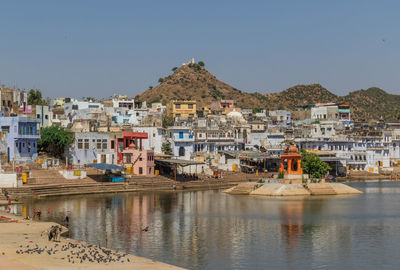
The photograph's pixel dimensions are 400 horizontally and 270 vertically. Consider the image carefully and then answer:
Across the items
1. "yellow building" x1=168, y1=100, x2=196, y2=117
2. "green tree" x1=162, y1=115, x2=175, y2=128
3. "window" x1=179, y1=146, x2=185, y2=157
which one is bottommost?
"window" x1=179, y1=146, x2=185, y2=157

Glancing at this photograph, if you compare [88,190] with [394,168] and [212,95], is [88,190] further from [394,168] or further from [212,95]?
[212,95]

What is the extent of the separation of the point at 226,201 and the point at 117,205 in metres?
11.4

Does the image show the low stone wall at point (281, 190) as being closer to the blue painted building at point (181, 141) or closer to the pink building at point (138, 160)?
the pink building at point (138, 160)

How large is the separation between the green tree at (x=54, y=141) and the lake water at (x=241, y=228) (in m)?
15.3

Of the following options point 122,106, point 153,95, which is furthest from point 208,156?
point 153,95

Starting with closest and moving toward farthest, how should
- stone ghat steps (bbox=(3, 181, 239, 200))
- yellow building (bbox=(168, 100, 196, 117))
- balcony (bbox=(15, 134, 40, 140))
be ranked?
stone ghat steps (bbox=(3, 181, 239, 200)) → balcony (bbox=(15, 134, 40, 140)) → yellow building (bbox=(168, 100, 196, 117))

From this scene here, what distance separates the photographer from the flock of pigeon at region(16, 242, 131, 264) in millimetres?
29639

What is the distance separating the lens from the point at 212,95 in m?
175

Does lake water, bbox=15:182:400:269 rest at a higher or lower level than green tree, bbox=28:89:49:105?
lower

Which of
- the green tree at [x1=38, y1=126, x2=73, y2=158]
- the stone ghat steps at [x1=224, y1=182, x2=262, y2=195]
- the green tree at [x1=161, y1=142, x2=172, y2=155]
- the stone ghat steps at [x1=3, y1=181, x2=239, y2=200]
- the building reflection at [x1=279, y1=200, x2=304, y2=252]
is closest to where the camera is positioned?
the building reflection at [x1=279, y1=200, x2=304, y2=252]

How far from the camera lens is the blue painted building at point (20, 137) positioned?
72250 mm

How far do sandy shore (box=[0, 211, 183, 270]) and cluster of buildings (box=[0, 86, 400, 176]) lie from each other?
1525 inches

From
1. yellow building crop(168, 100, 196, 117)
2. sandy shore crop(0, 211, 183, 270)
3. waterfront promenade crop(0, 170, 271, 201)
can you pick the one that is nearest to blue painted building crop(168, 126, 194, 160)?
waterfront promenade crop(0, 170, 271, 201)

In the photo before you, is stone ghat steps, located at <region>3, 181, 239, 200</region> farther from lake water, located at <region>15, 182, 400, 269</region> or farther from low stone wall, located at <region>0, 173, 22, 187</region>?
lake water, located at <region>15, 182, 400, 269</region>
